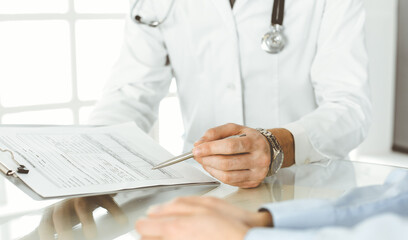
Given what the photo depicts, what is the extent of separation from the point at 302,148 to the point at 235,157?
236 millimetres

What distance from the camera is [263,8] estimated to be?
1521 millimetres

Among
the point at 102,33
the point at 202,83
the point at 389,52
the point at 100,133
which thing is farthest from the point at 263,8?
the point at 389,52

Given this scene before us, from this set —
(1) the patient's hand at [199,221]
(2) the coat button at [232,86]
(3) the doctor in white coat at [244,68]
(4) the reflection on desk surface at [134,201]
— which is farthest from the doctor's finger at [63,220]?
(2) the coat button at [232,86]

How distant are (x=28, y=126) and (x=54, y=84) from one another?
133cm

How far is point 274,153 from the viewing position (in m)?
1.04

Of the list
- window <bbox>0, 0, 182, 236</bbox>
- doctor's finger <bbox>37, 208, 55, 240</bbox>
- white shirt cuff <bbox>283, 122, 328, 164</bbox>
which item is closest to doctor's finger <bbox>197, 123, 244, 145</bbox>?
white shirt cuff <bbox>283, 122, 328, 164</bbox>

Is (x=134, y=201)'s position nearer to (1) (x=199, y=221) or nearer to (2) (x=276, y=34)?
(1) (x=199, y=221)

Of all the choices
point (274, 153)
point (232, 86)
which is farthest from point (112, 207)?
point (232, 86)

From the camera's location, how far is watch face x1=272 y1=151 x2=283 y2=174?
3.41 ft

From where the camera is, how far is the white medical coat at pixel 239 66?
Answer: 1437 millimetres

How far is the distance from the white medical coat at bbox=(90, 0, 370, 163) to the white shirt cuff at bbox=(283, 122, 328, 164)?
0.16 metres

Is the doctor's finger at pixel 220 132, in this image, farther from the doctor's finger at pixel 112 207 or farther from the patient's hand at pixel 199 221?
the patient's hand at pixel 199 221

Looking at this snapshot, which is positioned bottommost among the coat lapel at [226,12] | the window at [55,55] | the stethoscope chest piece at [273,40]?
the window at [55,55]

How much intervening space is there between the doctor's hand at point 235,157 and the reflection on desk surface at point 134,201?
2 cm
